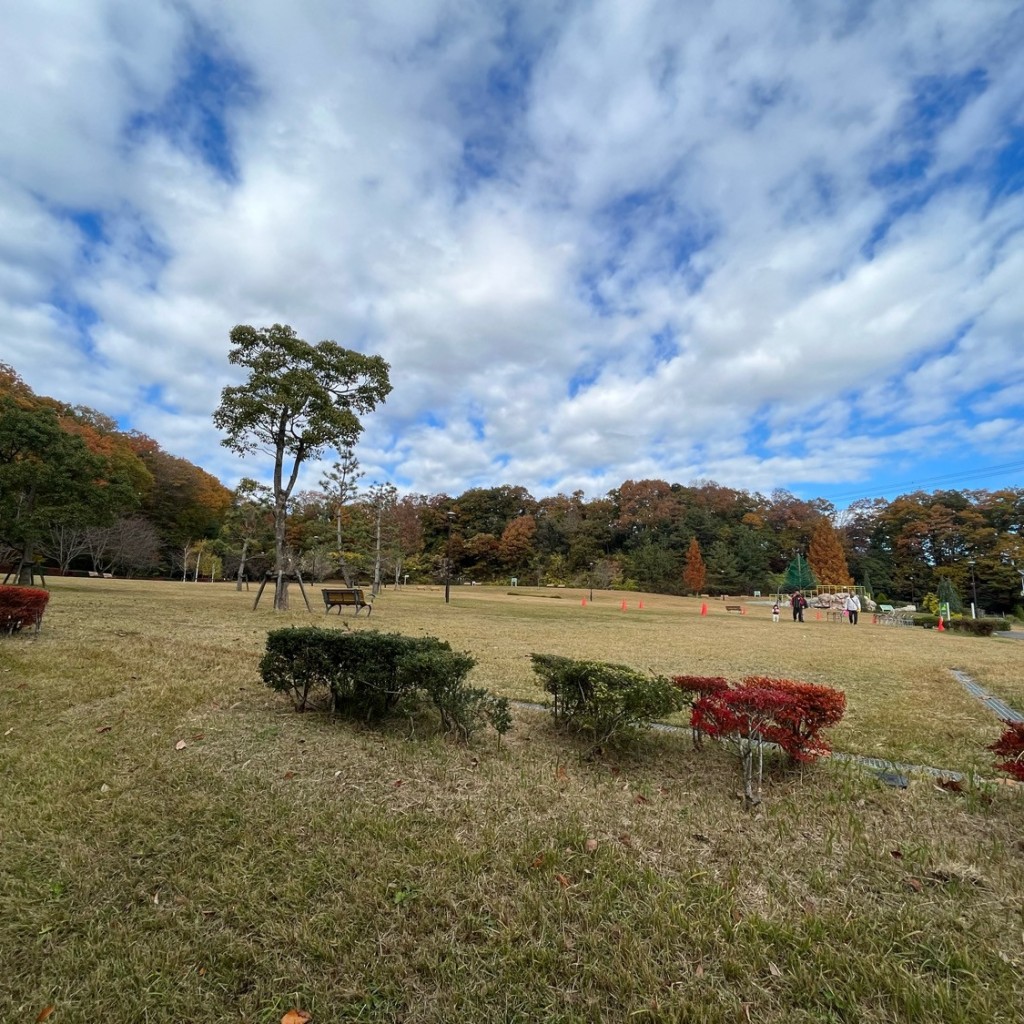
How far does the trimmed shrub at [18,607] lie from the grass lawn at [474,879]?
368 centimetres

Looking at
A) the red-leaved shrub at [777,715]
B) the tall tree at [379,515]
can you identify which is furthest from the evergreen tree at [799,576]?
the red-leaved shrub at [777,715]

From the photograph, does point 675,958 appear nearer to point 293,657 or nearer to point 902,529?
point 293,657

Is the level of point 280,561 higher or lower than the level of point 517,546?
lower

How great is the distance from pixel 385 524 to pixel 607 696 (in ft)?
90.6

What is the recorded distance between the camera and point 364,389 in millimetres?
16781

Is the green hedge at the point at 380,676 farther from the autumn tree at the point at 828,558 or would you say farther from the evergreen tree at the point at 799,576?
the autumn tree at the point at 828,558

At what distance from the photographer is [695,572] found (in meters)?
55.8

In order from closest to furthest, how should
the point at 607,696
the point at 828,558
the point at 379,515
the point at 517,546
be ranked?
the point at 607,696, the point at 379,515, the point at 828,558, the point at 517,546

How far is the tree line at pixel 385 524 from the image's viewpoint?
16373 millimetres

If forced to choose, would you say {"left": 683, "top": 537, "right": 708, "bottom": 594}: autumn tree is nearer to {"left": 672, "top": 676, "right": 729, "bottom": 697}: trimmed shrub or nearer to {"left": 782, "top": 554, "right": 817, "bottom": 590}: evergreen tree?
{"left": 782, "top": 554, "right": 817, "bottom": 590}: evergreen tree

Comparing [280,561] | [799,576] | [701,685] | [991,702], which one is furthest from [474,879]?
[799,576]

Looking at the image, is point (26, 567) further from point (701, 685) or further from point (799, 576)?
point (799, 576)

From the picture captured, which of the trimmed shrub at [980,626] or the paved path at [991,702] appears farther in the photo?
the trimmed shrub at [980,626]

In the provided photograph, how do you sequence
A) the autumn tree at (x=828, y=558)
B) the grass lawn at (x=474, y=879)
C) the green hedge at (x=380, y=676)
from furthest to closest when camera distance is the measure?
1. the autumn tree at (x=828, y=558)
2. the green hedge at (x=380, y=676)
3. the grass lawn at (x=474, y=879)
